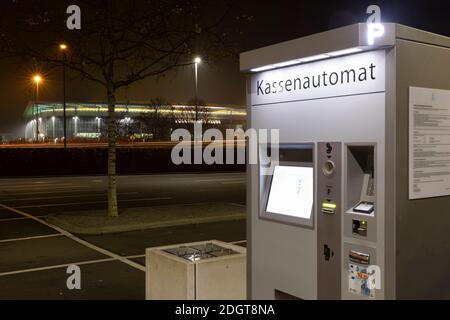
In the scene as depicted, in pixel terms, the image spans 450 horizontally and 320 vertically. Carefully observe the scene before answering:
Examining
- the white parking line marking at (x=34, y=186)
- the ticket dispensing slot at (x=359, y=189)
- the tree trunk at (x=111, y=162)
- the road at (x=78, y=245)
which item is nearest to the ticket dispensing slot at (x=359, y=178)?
the ticket dispensing slot at (x=359, y=189)

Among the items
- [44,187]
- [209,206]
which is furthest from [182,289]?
[44,187]

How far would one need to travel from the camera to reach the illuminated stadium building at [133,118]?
5693 cm

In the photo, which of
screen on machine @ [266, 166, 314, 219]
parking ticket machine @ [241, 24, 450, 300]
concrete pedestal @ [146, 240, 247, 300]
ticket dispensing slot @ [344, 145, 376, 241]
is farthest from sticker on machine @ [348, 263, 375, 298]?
concrete pedestal @ [146, 240, 247, 300]

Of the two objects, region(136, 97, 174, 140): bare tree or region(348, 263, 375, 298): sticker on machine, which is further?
region(136, 97, 174, 140): bare tree

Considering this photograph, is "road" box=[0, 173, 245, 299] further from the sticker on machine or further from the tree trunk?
the sticker on machine

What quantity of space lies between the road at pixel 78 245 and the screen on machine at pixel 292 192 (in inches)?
115

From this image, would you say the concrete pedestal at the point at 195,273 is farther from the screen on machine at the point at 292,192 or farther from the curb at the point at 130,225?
the curb at the point at 130,225

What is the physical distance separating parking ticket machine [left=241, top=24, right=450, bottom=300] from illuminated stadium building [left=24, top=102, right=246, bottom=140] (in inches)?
1568

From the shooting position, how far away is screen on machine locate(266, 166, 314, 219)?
4250 millimetres

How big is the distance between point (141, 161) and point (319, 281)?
3113cm

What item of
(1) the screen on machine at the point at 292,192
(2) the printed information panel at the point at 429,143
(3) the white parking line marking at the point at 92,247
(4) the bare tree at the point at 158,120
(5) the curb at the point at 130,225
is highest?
(4) the bare tree at the point at 158,120

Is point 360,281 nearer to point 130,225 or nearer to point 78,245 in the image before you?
point 78,245

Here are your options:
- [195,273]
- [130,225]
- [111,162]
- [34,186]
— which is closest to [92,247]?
[130,225]

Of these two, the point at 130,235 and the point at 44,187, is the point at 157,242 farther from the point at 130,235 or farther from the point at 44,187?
the point at 44,187
